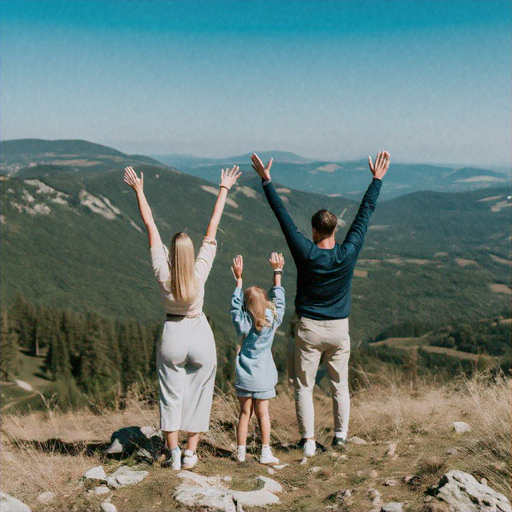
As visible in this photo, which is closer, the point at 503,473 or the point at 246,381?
the point at 503,473

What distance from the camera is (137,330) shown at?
7225cm

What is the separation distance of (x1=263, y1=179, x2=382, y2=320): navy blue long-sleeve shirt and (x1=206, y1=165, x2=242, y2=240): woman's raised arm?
1.53 ft

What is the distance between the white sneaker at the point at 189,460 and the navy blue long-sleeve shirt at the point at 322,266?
2.08 m

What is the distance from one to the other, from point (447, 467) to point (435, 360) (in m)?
124

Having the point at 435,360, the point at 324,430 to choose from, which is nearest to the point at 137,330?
the point at 324,430

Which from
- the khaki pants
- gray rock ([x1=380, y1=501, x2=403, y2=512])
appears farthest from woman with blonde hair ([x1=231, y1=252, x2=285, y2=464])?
gray rock ([x1=380, y1=501, x2=403, y2=512])

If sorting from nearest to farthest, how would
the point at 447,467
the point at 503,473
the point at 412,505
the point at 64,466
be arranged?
the point at 412,505 → the point at 503,473 → the point at 447,467 → the point at 64,466

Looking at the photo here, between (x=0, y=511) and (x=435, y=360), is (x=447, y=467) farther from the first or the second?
(x=435, y=360)

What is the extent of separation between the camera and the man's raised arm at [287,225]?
18.6 feet

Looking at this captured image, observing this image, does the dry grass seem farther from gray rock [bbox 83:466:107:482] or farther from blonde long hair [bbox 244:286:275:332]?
blonde long hair [bbox 244:286:275:332]

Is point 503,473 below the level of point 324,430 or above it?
above

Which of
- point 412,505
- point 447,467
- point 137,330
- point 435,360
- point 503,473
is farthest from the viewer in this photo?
point 435,360

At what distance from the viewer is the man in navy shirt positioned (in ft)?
18.8

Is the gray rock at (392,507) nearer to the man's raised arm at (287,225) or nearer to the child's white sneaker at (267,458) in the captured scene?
the child's white sneaker at (267,458)
